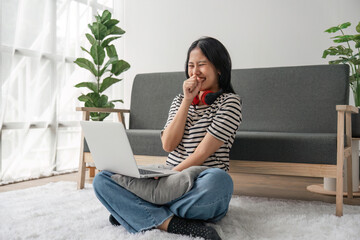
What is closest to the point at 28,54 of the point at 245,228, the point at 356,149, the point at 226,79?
the point at 226,79

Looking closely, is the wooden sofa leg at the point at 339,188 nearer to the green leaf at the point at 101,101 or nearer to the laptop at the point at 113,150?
the laptop at the point at 113,150

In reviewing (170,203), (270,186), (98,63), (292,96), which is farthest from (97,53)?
(170,203)

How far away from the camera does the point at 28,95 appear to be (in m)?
3.13

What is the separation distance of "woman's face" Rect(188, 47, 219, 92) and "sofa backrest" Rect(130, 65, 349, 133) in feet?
3.17

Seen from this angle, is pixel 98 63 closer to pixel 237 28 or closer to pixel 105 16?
pixel 105 16

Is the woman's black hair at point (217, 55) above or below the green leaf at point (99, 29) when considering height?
below

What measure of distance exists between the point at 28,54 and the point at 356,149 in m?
2.75

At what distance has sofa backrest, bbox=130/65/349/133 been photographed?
241 cm

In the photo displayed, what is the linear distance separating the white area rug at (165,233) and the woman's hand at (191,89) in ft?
1.89

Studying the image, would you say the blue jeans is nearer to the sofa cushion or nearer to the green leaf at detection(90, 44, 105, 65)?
the sofa cushion

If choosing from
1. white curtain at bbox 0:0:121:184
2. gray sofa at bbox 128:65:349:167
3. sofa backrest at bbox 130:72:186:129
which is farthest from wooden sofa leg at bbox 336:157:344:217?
white curtain at bbox 0:0:121:184

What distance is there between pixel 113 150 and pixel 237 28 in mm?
2819

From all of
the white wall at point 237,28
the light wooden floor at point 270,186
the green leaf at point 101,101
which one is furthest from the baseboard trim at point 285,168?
the white wall at point 237,28

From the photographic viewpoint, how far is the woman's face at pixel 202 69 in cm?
170
